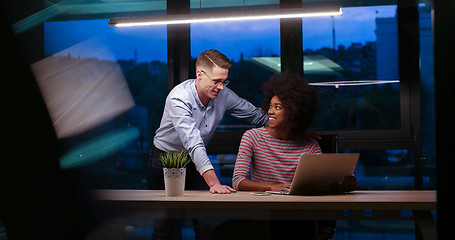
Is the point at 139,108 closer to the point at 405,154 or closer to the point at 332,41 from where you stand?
the point at 332,41

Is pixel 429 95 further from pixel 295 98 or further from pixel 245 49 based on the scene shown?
pixel 245 49

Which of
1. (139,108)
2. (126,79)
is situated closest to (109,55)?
(126,79)

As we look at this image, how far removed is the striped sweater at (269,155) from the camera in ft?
7.89

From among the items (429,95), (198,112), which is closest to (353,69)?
(198,112)

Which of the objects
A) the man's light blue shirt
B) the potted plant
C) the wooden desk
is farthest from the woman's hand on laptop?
the man's light blue shirt

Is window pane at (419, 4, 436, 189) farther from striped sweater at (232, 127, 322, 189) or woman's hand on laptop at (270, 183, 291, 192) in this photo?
striped sweater at (232, 127, 322, 189)

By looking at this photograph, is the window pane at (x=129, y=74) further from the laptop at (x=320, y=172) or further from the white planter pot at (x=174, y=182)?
the laptop at (x=320, y=172)

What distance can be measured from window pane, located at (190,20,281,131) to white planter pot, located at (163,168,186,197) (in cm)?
126

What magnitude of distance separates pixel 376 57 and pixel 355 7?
0.37 metres

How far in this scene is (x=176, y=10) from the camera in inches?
132

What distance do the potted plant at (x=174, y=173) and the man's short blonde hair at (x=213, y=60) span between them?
43.2 inches

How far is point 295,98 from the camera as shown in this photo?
2.57 metres

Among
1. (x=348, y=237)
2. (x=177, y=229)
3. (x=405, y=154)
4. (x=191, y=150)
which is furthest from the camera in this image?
(x=405, y=154)

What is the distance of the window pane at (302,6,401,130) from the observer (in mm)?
3141
